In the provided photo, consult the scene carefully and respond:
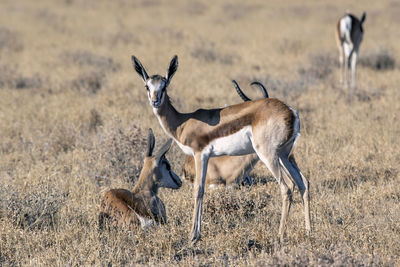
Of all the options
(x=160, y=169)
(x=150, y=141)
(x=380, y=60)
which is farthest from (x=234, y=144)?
(x=380, y=60)

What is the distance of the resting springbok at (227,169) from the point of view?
6527mm

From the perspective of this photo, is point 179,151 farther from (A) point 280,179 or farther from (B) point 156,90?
(A) point 280,179

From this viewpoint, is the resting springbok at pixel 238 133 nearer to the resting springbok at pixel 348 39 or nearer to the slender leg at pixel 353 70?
the slender leg at pixel 353 70

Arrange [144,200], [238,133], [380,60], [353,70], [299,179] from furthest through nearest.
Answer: [380,60] < [353,70] < [144,200] < [299,179] < [238,133]

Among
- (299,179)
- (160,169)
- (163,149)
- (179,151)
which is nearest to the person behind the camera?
(299,179)

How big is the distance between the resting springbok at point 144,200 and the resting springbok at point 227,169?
0.77 m

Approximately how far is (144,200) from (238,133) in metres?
1.17

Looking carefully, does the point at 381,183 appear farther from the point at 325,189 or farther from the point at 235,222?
the point at 235,222

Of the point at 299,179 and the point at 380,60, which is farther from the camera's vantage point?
the point at 380,60

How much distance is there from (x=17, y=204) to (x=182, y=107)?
507cm

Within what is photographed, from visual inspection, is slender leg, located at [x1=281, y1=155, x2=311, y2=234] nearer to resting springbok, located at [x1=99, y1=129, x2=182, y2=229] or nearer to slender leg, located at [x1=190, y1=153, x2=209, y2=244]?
slender leg, located at [x1=190, y1=153, x2=209, y2=244]

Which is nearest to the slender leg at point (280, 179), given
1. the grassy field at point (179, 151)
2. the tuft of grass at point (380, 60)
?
A: the grassy field at point (179, 151)

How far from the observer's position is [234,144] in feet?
15.7

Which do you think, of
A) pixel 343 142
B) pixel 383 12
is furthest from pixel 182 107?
pixel 383 12
